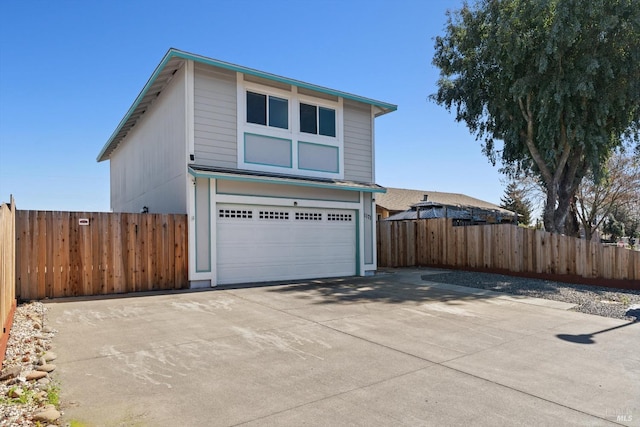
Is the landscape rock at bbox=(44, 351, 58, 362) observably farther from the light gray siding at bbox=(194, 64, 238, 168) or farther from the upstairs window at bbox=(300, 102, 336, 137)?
the upstairs window at bbox=(300, 102, 336, 137)

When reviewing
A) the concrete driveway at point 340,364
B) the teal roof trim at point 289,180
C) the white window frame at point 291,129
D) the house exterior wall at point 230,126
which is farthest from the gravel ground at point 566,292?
the house exterior wall at point 230,126

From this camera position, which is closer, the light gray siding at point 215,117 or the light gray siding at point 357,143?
the light gray siding at point 215,117

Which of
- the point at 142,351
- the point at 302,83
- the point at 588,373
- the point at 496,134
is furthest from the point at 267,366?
the point at 496,134

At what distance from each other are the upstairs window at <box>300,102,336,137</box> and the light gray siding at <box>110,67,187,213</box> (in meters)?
3.77

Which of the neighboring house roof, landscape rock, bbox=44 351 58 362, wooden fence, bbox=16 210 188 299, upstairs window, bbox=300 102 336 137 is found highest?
upstairs window, bbox=300 102 336 137

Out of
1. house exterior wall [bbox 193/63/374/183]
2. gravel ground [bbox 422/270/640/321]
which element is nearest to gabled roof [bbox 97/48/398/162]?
house exterior wall [bbox 193/63/374/183]

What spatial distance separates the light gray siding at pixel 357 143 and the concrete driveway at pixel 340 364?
21.5ft

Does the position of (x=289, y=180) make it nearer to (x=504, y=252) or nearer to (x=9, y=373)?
(x=504, y=252)

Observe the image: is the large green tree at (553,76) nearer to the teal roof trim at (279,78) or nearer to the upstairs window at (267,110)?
the teal roof trim at (279,78)

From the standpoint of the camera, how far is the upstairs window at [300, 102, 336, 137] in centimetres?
1271

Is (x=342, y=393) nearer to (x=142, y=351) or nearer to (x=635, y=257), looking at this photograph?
(x=142, y=351)

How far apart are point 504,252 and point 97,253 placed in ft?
42.0

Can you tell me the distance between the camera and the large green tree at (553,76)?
13.5 metres

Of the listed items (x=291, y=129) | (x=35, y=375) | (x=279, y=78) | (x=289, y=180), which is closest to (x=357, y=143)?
(x=291, y=129)
